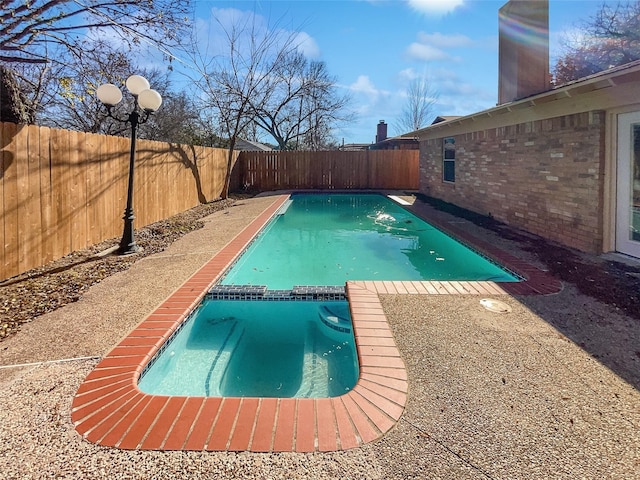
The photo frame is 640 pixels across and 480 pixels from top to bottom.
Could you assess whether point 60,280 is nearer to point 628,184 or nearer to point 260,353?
point 260,353

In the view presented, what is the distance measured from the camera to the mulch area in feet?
11.8

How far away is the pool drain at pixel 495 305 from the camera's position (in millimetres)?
3518

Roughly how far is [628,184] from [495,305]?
302cm

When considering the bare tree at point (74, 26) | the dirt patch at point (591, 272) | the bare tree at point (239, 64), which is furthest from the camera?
the bare tree at point (239, 64)

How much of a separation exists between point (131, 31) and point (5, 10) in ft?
A: 5.11

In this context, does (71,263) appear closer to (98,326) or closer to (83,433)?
(98,326)

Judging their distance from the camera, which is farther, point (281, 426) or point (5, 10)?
point (5, 10)

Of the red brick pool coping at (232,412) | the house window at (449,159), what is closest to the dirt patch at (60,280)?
the red brick pool coping at (232,412)

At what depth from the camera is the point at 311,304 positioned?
406cm

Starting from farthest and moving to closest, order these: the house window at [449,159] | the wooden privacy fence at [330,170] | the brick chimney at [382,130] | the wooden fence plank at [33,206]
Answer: the brick chimney at [382,130] → the wooden privacy fence at [330,170] → the house window at [449,159] → the wooden fence plank at [33,206]

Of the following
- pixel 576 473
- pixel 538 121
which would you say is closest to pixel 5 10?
pixel 576 473

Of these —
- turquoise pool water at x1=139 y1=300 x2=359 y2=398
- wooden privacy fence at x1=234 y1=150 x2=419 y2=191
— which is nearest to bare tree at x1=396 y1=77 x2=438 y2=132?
wooden privacy fence at x1=234 y1=150 x2=419 y2=191

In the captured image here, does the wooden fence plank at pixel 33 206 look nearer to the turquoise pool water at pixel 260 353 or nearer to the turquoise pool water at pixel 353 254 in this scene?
the turquoise pool water at pixel 353 254

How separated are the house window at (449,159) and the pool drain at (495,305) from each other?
821cm
